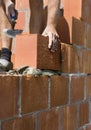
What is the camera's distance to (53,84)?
8.13ft

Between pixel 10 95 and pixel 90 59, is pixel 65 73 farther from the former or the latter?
pixel 10 95

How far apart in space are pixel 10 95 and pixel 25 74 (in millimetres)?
279

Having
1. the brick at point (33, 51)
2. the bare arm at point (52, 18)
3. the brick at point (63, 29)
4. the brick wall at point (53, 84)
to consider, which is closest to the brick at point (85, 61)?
the brick wall at point (53, 84)

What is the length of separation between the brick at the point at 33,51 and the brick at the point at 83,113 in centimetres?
71

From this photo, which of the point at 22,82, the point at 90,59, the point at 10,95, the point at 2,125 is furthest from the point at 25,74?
the point at 90,59

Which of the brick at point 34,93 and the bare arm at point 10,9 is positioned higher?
the bare arm at point 10,9

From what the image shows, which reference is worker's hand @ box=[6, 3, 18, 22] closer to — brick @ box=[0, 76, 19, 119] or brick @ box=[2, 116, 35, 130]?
brick @ box=[0, 76, 19, 119]

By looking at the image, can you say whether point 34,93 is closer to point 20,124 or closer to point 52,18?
point 20,124

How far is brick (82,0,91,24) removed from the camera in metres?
3.09

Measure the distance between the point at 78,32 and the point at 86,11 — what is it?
0.29m

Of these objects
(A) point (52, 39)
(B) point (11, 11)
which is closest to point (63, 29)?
(A) point (52, 39)

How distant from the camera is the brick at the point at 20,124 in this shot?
190cm

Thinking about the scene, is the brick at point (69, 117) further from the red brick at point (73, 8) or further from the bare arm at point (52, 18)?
the red brick at point (73, 8)

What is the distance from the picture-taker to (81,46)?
9.97 ft
